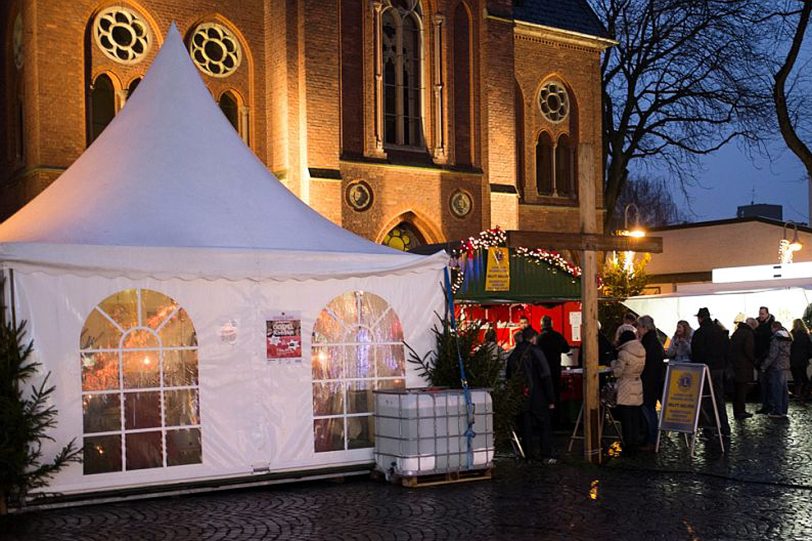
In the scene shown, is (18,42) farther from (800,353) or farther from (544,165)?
(800,353)

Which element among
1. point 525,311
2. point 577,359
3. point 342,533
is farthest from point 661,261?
point 342,533

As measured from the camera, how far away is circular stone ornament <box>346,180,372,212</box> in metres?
22.7

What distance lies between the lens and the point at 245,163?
12.1 metres

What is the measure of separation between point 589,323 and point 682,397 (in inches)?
84.7

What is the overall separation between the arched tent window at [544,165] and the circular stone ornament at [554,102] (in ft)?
1.99

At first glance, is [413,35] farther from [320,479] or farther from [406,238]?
[320,479]

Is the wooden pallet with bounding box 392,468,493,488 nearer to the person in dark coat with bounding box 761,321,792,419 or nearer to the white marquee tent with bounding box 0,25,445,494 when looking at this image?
the white marquee tent with bounding box 0,25,445,494

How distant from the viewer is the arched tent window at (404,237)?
952 inches

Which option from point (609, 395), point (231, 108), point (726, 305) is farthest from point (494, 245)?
point (726, 305)

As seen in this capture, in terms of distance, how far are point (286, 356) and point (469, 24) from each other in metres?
15.7

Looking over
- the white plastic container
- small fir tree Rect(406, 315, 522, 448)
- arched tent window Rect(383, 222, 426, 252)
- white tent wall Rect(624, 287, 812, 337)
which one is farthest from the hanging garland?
white tent wall Rect(624, 287, 812, 337)

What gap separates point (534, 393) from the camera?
1247cm

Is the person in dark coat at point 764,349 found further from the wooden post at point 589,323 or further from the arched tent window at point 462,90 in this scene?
the arched tent window at point 462,90

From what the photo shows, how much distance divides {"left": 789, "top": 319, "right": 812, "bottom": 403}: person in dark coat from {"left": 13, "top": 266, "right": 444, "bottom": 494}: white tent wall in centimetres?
1170
